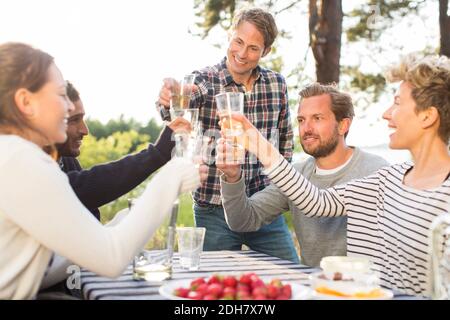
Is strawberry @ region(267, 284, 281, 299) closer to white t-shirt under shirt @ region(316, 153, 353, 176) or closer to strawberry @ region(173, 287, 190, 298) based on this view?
strawberry @ region(173, 287, 190, 298)

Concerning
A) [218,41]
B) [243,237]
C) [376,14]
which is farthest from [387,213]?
[376,14]

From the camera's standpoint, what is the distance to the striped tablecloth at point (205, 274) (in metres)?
2.00

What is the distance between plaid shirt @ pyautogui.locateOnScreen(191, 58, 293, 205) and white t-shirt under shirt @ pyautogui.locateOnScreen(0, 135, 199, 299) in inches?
75.7

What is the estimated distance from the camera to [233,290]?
169cm

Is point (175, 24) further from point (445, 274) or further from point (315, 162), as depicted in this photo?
point (445, 274)

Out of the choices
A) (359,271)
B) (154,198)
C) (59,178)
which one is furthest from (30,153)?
(359,271)

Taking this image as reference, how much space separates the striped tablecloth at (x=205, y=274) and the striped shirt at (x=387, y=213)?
318 mm

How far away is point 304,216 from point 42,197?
184 cm

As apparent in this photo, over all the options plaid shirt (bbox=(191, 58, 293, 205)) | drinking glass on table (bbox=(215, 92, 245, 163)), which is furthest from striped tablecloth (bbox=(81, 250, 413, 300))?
plaid shirt (bbox=(191, 58, 293, 205))

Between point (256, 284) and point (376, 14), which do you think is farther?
point (376, 14)

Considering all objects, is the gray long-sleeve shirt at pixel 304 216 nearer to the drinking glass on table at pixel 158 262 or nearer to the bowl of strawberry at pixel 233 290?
the drinking glass on table at pixel 158 262

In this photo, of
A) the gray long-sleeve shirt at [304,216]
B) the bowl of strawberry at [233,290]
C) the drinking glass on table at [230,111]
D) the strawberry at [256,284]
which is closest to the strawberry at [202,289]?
the bowl of strawberry at [233,290]

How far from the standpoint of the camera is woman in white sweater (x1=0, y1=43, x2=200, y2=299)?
65.0 inches

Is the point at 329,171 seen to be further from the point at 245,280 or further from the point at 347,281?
the point at 245,280
